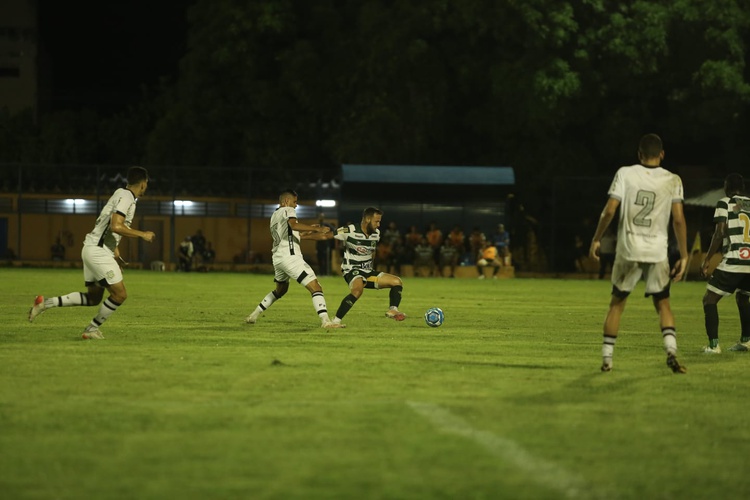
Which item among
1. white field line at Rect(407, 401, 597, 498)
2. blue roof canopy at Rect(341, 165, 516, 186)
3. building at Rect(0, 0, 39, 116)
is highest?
building at Rect(0, 0, 39, 116)

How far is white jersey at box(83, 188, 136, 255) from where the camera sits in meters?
13.8

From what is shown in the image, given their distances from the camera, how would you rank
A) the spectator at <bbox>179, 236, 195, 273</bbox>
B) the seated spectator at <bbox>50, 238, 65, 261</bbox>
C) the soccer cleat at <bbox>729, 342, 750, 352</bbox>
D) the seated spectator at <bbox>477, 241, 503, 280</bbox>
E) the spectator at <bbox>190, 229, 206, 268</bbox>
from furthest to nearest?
1. the seated spectator at <bbox>50, 238, 65, 261</bbox>
2. the spectator at <bbox>190, 229, 206, 268</bbox>
3. the spectator at <bbox>179, 236, 195, 273</bbox>
4. the seated spectator at <bbox>477, 241, 503, 280</bbox>
5. the soccer cleat at <bbox>729, 342, 750, 352</bbox>

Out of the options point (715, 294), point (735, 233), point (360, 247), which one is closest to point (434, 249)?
point (360, 247)

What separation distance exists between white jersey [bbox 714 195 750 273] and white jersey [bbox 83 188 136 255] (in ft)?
22.8

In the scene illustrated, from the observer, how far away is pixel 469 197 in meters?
41.8

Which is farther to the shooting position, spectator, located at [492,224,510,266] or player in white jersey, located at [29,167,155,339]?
spectator, located at [492,224,510,266]

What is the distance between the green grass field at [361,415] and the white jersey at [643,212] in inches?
46.6

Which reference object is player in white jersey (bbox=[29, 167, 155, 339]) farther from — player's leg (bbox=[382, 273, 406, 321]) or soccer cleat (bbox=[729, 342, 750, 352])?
soccer cleat (bbox=[729, 342, 750, 352])

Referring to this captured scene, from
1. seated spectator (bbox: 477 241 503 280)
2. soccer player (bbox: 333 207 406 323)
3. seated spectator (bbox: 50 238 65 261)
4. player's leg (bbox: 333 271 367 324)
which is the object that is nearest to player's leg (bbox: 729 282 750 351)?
player's leg (bbox: 333 271 367 324)

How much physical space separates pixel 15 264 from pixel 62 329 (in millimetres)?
29881

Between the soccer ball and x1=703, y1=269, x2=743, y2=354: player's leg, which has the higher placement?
x1=703, y1=269, x2=743, y2=354: player's leg

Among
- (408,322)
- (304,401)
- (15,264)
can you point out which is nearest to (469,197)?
(15,264)

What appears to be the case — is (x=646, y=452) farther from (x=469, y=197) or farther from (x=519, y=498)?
(x=469, y=197)

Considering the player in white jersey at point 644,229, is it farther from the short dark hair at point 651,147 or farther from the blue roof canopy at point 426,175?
the blue roof canopy at point 426,175
